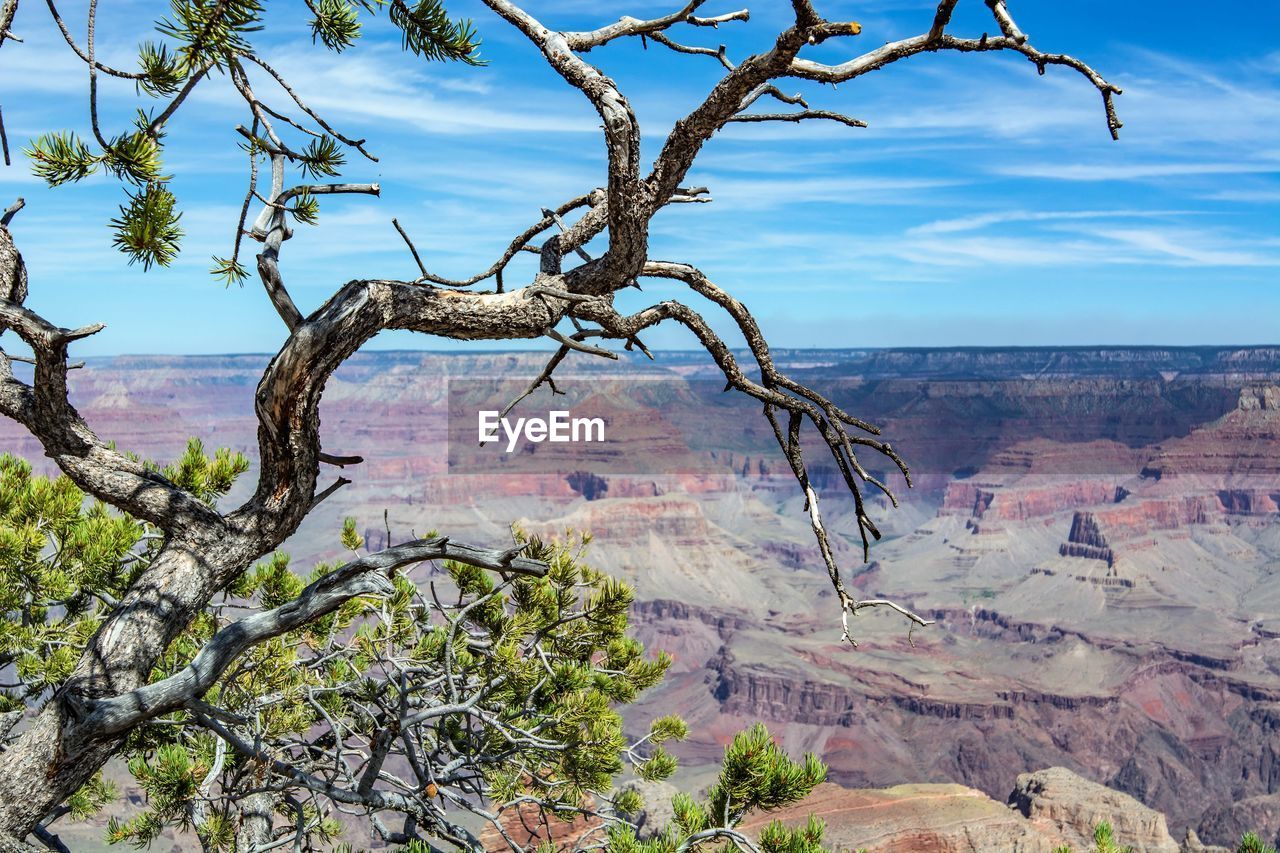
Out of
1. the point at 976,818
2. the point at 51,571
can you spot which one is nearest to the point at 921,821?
the point at 976,818

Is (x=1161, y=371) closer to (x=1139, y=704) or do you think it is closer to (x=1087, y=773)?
(x=1139, y=704)

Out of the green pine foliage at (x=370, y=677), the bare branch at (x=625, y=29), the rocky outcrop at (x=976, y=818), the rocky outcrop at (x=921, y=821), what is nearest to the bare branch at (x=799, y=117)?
the bare branch at (x=625, y=29)

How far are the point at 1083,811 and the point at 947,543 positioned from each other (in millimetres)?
89360

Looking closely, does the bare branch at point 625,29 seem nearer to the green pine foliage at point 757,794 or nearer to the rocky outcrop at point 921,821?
the green pine foliage at point 757,794

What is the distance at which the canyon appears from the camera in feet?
268

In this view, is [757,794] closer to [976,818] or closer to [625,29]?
[625,29]

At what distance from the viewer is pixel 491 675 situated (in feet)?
21.6

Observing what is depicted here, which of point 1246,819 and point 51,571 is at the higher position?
point 51,571

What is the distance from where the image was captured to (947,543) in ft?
418

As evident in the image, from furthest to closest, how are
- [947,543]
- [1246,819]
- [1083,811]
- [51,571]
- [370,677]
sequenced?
[947,543] < [1246,819] < [1083,811] < [51,571] < [370,677]

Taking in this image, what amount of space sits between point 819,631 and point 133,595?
102958 mm

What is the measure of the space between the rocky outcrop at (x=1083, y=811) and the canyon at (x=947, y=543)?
30.2 metres

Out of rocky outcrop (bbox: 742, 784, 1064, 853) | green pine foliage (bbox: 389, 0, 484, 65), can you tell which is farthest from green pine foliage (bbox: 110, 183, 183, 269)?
rocky outcrop (bbox: 742, 784, 1064, 853)

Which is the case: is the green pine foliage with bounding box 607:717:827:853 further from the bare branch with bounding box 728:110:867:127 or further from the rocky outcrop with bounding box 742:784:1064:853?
the rocky outcrop with bounding box 742:784:1064:853
